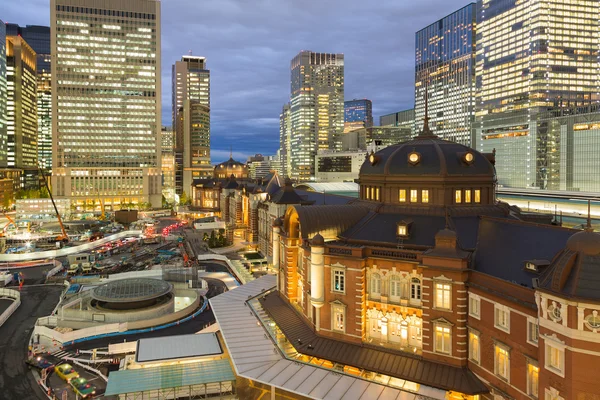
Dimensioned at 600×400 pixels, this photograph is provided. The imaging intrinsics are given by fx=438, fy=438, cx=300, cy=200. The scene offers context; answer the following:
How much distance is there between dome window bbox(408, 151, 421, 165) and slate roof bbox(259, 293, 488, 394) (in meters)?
19.3

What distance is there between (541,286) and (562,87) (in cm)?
20284

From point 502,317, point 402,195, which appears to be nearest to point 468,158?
point 402,195

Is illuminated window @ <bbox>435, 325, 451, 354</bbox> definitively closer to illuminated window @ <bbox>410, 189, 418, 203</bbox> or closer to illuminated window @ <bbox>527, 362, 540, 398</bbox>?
illuminated window @ <bbox>527, 362, 540, 398</bbox>

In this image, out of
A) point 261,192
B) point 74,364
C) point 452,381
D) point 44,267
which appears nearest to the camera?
point 452,381

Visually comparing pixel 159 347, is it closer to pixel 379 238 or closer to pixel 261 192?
pixel 379 238

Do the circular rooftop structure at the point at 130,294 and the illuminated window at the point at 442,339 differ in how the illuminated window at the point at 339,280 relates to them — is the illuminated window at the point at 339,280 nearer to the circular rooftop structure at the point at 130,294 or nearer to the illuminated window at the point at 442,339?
Result: the illuminated window at the point at 442,339

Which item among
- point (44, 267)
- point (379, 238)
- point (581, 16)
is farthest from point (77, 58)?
point (581, 16)

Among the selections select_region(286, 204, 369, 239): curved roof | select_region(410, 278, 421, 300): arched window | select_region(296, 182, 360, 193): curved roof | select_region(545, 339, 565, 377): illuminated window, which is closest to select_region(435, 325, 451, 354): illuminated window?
select_region(410, 278, 421, 300): arched window

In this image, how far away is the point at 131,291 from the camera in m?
62.5

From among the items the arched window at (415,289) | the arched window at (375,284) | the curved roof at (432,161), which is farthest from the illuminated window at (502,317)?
the curved roof at (432,161)

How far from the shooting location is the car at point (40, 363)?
46.4 metres

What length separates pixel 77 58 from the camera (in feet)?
655

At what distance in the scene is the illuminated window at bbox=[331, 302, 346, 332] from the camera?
40906mm

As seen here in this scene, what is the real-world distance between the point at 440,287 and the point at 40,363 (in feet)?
139
